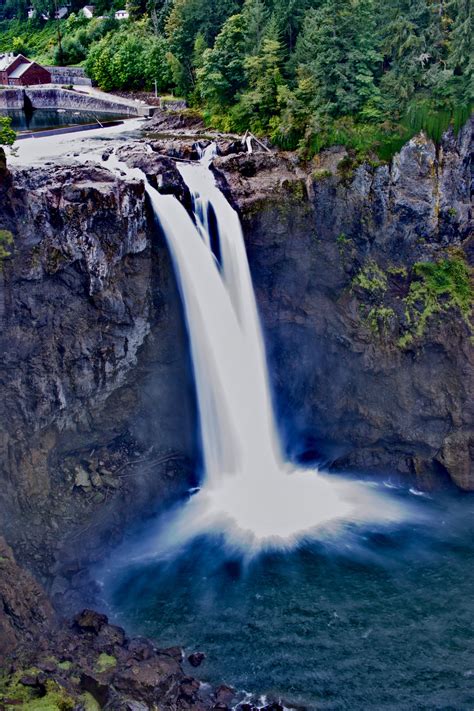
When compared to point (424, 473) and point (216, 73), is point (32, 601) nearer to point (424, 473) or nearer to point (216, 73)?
point (424, 473)

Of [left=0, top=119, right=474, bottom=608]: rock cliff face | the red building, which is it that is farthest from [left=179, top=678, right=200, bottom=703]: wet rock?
the red building

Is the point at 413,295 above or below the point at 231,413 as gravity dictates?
above

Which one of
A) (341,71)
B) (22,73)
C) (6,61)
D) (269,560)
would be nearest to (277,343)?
(269,560)

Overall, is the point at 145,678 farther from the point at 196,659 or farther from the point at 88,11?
the point at 88,11

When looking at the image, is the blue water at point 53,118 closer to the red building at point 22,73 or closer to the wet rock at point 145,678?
the red building at point 22,73

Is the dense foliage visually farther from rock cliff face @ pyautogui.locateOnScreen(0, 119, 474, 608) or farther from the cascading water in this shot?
the cascading water

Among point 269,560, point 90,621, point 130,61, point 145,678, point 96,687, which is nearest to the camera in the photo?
point 96,687
